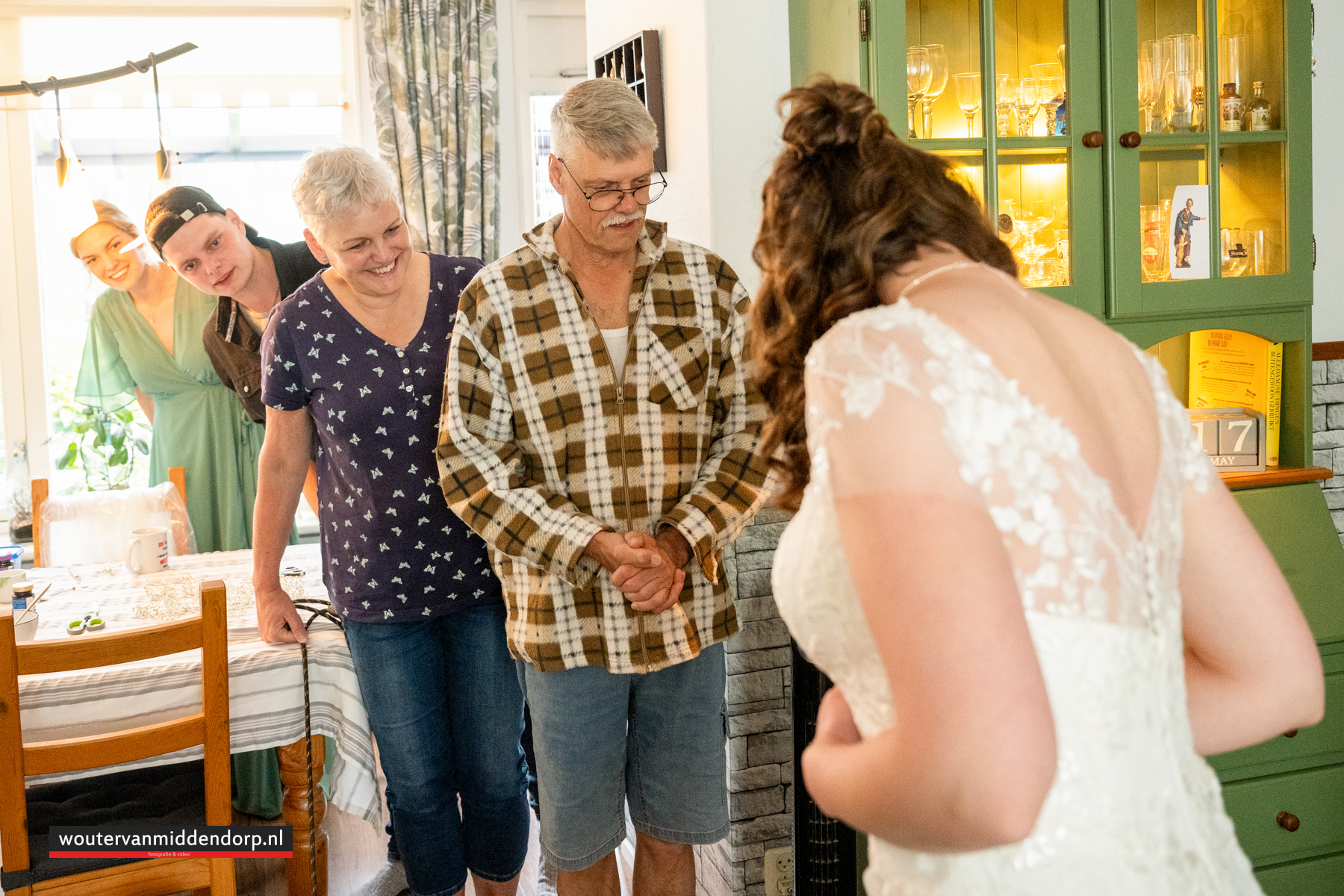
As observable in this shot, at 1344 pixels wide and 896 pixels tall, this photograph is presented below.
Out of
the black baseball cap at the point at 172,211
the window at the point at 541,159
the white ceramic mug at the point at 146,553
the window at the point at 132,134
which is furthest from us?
the window at the point at 541,159

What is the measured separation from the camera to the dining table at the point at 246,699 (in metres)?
2.05

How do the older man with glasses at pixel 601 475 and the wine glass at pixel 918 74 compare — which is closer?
the older man with glasses at pixel 601 475

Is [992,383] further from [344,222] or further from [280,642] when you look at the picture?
[280,642]

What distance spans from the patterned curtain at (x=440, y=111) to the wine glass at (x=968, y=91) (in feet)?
8.34

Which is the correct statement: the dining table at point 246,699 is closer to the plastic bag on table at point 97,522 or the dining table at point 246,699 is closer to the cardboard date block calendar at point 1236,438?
the plastic bag on table at point 97,522

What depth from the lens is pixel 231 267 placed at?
99.9 inches

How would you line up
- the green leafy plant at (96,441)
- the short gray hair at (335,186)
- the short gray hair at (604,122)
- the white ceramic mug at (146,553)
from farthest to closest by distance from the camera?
the green leafy plant at (96,441) < the white ceramic mug at (146,553) < the short gray hair at (335,186) < the short gray hair at (604,122)

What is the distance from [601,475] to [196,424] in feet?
7.56

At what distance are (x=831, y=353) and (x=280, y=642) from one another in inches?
68.0

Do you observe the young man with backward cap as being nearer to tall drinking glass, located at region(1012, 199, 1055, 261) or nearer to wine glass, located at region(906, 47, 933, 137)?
wine glass, located at region(906, 47, 933, 137)

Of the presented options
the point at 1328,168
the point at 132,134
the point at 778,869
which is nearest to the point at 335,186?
the point at 778,869

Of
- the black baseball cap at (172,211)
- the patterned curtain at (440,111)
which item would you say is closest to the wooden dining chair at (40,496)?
the black baseball cap at (172,211)

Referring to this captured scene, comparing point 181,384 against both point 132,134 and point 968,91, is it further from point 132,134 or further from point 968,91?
point 968,91

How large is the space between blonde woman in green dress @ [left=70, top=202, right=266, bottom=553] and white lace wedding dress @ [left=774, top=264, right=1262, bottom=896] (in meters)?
3.04
